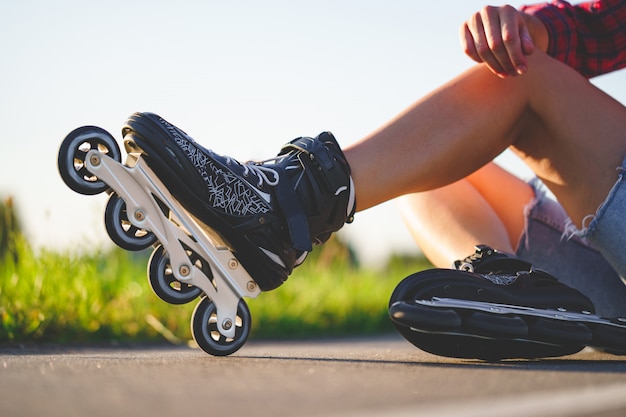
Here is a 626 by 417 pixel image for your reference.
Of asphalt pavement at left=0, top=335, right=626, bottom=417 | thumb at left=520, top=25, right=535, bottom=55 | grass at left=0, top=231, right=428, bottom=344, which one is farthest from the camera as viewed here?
grass at left=0, top=231, right=428, bottom=344

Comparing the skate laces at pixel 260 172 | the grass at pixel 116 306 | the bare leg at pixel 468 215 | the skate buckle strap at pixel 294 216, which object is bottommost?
the grass at pixel 116 306

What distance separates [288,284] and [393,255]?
414 cm

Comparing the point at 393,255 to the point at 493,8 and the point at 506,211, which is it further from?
the point at 493,8

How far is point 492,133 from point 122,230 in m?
1.02

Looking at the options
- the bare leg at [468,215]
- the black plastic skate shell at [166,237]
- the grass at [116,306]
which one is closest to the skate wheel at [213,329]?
the black plastic skate shell at [166,237]

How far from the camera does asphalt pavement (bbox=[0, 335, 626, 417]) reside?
1.15 metres

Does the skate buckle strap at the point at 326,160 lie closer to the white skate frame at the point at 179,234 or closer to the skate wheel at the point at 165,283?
the white skate frame at the point at 179,234

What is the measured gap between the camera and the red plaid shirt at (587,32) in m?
2.38

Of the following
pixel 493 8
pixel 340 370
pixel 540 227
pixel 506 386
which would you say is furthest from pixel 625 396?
pixel 540 227

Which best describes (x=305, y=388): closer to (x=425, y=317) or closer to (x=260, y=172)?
(x=425, y=317)

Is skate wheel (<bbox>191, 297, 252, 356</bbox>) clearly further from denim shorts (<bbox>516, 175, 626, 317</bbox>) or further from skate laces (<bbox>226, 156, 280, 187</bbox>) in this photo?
denim shorts (<bbox>516, 175, 626, 317</bbox>)

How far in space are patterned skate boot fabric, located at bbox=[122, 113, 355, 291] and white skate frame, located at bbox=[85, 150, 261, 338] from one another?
0.03m

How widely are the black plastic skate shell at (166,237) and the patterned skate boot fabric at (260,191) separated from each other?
4 cm

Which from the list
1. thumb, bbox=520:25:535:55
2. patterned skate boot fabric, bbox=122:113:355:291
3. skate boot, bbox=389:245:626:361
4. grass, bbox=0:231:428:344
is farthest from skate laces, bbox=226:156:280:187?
grass, bbox=0:231:428:344
